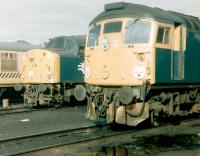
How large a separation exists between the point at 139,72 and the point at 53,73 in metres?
7.36

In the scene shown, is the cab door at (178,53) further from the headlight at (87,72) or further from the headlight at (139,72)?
the headlight at (87,72)

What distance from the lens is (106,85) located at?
11.3m

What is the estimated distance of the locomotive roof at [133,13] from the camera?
10.9m

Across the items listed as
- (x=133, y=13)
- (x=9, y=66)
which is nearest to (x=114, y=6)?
(x=133, y=13)

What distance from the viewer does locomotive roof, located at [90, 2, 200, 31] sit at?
428 inches

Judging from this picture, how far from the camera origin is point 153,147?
890 centimetres

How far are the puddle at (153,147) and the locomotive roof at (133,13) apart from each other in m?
3.29

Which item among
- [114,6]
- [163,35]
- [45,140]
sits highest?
[114,6]

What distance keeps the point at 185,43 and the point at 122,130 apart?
3.24 meters

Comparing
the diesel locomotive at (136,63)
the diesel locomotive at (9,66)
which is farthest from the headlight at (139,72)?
the diesel locomotive at (9,66)

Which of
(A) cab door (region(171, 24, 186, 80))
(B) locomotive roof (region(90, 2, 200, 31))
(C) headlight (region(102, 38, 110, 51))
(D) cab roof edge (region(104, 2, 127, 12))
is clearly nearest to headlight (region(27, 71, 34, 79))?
(B) locomotive roof (region(90, 2, 200, 31))

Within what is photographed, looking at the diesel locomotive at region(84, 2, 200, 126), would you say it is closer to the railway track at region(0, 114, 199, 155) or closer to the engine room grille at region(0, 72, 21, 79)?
the railway track at region(0, 114, 199, 155)

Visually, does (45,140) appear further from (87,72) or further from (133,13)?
(133,13)

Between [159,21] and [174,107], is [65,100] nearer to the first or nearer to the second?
[174,107]
